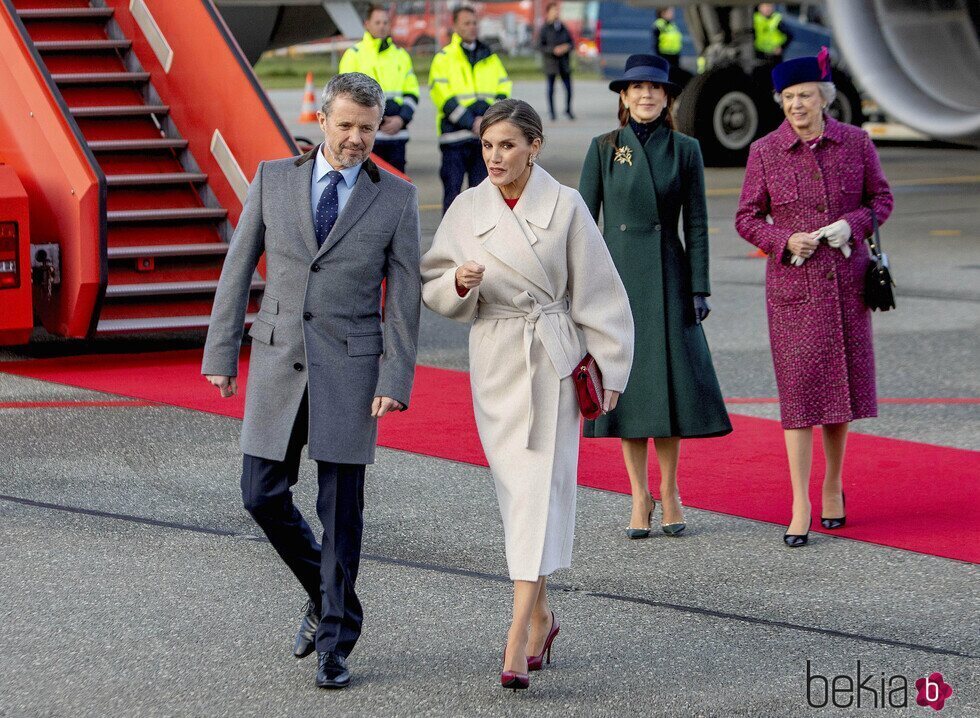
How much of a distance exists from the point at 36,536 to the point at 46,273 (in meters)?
2.82

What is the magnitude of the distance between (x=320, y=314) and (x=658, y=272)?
1.75 meters

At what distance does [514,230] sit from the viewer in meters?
4.09

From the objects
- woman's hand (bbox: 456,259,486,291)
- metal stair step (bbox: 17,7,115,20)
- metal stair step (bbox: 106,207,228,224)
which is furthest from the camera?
metal stair step (bbox: 17,7,115,20)

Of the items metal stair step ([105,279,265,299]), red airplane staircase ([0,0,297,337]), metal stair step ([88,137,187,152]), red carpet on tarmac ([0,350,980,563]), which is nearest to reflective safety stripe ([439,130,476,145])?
red airplane staircase ([0,0,297,337])

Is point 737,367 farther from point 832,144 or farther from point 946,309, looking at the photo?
point 832,144

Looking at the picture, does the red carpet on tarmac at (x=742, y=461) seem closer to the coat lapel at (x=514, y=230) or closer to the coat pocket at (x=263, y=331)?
the coat lapel at (x=514, y=230)

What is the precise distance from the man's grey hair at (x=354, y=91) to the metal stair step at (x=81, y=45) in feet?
19.6

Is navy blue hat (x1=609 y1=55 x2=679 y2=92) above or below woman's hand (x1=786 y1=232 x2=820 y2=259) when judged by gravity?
above

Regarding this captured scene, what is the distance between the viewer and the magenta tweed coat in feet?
17.8

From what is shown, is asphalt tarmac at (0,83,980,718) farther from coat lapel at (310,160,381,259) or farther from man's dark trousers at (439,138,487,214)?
man's dark trousers at (439,138,487,214)

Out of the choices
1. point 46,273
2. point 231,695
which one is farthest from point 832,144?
point 46,273

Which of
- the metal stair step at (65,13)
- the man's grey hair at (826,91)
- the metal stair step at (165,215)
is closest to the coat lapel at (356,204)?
the man's grey hair at (826,91)

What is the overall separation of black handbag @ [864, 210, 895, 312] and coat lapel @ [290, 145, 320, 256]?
2.20 meters

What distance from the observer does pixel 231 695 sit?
404 centimetres
